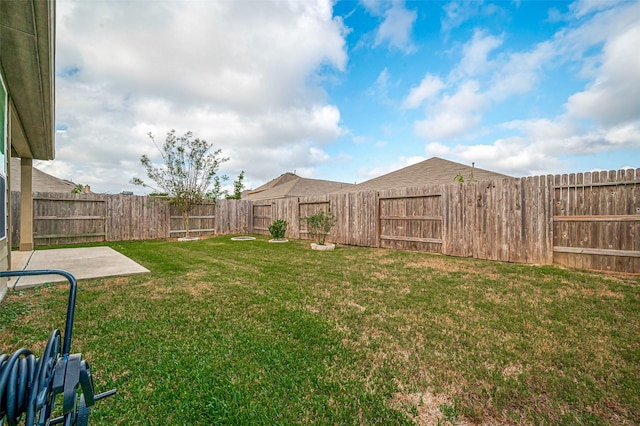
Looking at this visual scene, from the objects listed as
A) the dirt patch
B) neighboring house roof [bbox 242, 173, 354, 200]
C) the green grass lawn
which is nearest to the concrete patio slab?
the green grass lawn

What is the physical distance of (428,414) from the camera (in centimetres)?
166

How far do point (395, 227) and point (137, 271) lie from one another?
642 cm

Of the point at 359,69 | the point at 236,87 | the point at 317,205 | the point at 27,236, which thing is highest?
the point at 359,69

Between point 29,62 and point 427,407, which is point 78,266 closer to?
point 29,62

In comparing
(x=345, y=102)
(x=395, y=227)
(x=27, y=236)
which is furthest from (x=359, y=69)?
(x=27, y=236)

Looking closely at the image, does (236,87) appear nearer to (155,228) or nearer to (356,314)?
(155,228)

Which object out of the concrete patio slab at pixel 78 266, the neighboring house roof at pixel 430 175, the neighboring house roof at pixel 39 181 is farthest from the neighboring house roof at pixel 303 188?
the concrete patio slab at pixel 78 266

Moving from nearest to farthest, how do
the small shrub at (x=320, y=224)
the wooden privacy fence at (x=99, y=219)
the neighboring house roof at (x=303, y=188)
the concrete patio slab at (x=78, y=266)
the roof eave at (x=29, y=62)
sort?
the roof eave at (x=29, y=62) < the concrete patio slab at (x=78, y=266) < the small shrub at (x=320, y=224) < the wooden privacy fence at (x=99, y=219) < the neighboring house roof at (x=303, y=188)

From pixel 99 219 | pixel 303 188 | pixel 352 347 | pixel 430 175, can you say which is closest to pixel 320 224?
pixel 430 175

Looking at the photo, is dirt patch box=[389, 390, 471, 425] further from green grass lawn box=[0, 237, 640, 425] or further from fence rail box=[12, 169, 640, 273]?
fence rail box=[12, 169, 640, 273]

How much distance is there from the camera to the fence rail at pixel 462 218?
15.9ft

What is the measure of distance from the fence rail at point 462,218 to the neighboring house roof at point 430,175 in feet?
10.9

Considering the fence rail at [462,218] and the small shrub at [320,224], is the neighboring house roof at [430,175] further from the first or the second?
the small shrub at [320,224]

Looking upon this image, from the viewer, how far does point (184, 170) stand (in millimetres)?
11742
